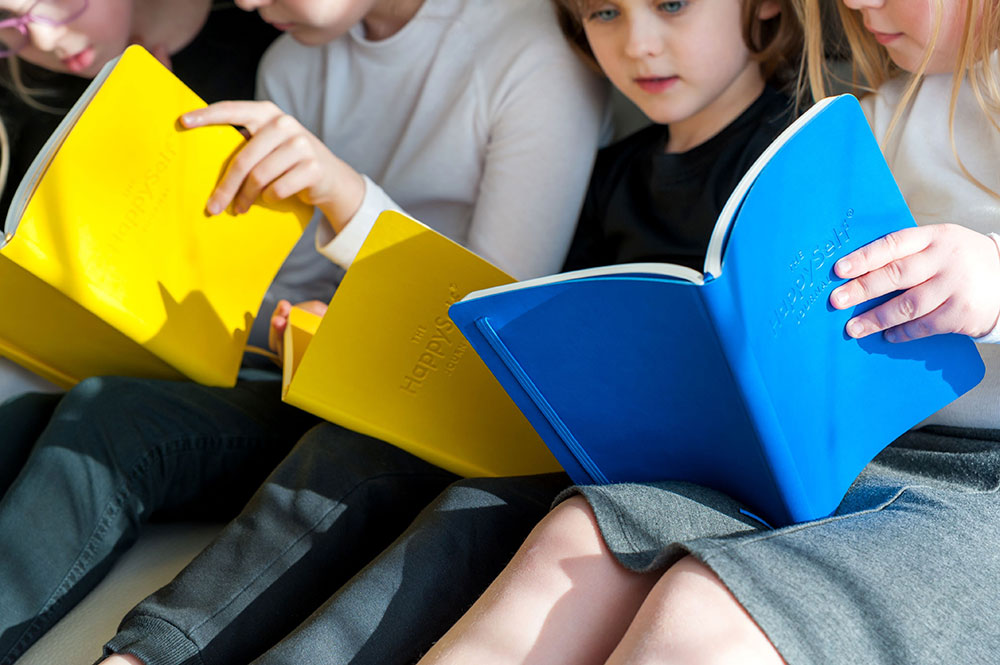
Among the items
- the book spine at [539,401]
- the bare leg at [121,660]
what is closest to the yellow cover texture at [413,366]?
the book spine at [539,401]

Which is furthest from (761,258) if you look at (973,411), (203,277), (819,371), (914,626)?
(203,277)

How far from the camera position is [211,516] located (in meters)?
0.87

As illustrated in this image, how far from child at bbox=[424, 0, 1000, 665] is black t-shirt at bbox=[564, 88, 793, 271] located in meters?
0.18

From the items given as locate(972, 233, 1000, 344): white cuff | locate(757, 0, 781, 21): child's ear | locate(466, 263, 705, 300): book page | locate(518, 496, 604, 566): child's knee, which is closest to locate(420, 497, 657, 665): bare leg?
locate(518, 496, 604, 566): child's knee

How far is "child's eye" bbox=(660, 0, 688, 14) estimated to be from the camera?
0.83 metres

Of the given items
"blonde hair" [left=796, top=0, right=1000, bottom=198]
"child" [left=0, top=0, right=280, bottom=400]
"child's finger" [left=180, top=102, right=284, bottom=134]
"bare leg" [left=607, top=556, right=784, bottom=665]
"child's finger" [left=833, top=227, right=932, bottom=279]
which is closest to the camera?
"bare leg" [left=607, top=556, right=784, bottom=665]

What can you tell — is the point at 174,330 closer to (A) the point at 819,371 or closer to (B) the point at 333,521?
(B) the point at 333,521

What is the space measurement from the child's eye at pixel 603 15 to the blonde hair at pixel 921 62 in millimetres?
163

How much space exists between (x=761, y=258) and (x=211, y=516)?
57 centimetres

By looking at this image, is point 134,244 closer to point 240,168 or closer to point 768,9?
point 240,168

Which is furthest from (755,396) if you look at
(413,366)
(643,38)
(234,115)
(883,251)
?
(234,115)

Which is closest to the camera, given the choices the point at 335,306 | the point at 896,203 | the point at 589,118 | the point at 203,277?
the point at 896,203

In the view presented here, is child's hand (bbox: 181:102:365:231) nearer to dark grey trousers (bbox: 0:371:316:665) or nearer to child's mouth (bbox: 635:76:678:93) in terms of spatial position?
dark grey trousers (bbox: 0:371:316:665)

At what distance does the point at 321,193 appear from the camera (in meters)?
0.89
